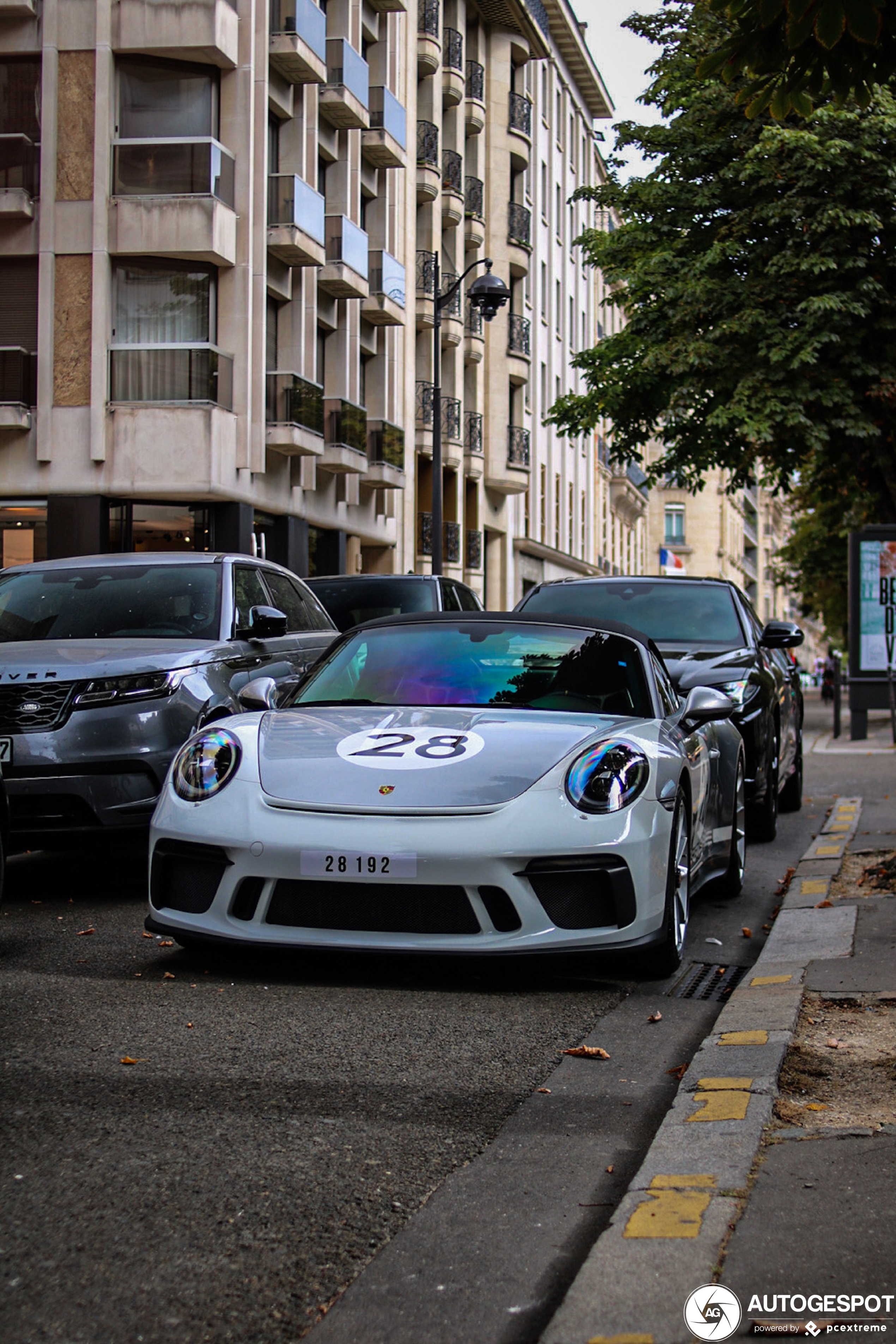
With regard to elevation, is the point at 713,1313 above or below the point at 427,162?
below

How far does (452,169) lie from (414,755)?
39.2 metres

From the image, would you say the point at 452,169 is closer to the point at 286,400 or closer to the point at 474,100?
the point at 474,100

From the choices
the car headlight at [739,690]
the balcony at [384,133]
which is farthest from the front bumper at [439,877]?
the balcony at [384,133]

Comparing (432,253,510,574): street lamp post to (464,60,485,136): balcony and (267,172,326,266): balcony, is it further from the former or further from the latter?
(464,60,485,136): balcony

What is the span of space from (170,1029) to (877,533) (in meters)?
19.1

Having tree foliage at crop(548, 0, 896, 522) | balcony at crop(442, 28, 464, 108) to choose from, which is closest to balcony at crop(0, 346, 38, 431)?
tree foliage at crop(548, 0, 896, 522)

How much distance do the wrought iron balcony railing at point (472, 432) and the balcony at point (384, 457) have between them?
7638 millimetres

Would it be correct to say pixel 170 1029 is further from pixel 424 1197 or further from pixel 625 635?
pixel 625 635

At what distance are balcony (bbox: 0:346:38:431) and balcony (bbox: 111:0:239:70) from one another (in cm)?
523

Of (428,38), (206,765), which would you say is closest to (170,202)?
(428,38)

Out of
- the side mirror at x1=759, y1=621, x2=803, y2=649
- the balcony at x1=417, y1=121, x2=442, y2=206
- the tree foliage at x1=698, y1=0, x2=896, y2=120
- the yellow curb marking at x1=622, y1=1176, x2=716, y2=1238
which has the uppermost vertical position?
the balcony at x1=417, y1=121, x2=442, y2=206

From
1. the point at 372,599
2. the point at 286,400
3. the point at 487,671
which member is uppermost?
the point at 286,400

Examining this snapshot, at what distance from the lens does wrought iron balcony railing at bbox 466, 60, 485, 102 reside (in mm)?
44344

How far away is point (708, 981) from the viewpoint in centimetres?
611
